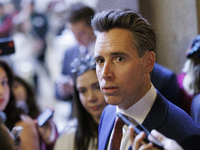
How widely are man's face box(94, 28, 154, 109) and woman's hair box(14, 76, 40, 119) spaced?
91 centimetres

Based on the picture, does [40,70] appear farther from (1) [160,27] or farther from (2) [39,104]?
(1) [160,27]

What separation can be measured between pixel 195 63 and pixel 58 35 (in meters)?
→ 0.98

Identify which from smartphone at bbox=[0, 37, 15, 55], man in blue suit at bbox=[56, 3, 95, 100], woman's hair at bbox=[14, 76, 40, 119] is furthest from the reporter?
woman's hair at bbox=[14, 76, 40, 119]

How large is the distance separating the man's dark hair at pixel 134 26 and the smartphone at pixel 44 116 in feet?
2.93

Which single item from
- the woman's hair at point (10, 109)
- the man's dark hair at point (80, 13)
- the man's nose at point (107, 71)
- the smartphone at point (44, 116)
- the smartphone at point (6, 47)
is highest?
the man's dark hair at point (80, 13)

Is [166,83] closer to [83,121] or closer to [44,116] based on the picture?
[83,121]

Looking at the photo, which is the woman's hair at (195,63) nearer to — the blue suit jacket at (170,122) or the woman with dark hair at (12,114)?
the blue suit jacket at (170,122)

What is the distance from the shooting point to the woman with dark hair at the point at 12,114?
5.35 ft

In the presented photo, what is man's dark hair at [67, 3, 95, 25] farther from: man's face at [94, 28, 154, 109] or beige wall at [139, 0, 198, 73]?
man's face at [94, 28, 154, 109]

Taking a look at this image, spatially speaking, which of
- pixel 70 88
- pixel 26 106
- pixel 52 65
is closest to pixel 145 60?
pixel 70 88

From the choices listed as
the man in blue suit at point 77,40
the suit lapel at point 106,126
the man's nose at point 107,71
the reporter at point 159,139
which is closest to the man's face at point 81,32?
the man in blue suit at point 77,40

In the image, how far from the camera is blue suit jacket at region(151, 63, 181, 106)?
4.09ft

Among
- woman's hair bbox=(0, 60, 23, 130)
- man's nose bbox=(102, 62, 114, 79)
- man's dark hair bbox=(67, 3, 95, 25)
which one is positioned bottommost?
woman's hair bbox=(0, 60, 23, 130)

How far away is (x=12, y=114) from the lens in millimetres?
1659
